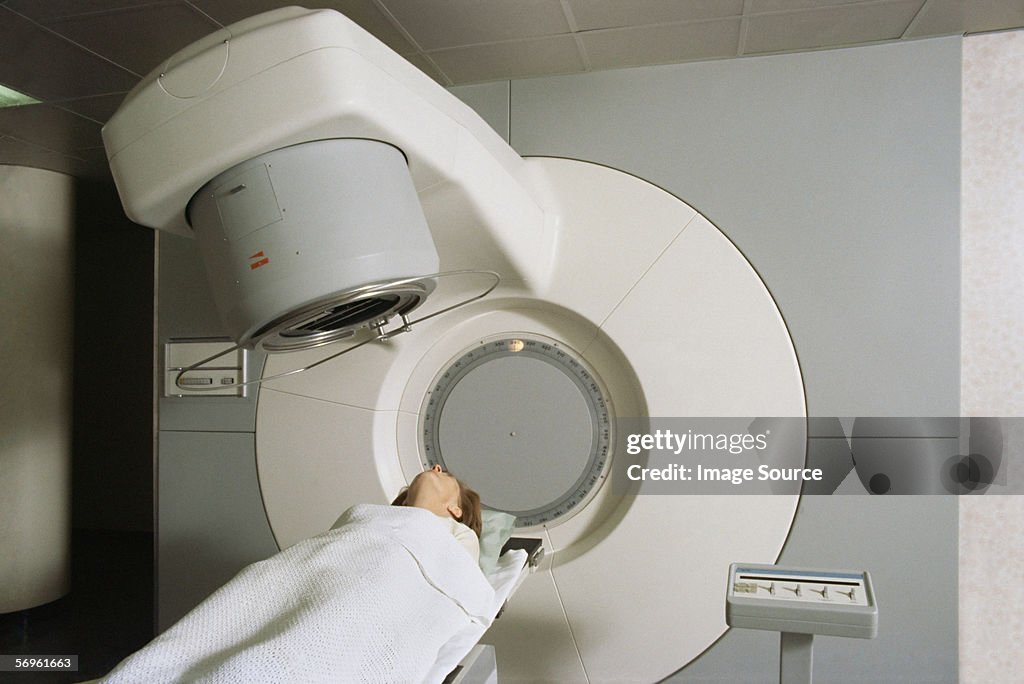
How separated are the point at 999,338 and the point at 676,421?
79 cm

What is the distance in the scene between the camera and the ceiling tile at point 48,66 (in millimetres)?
1732

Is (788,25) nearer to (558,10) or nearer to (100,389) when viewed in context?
(558,10)

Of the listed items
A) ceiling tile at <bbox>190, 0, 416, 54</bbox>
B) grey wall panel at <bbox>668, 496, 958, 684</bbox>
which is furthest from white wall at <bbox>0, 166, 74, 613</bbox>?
grey wall panel at <bbox>668, 496, 958, 684</bbox>

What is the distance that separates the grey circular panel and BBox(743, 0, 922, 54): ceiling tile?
0.90 m

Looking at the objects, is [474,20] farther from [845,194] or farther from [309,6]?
[845,194]

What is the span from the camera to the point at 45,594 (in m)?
2.70

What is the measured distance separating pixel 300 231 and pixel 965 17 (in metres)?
1.58

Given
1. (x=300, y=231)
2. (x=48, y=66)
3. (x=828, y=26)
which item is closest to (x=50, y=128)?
(x=48, y=66)

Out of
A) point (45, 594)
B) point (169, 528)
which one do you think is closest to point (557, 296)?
point (169, 528)

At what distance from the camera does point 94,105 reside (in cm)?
219

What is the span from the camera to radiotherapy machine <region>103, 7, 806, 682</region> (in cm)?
141

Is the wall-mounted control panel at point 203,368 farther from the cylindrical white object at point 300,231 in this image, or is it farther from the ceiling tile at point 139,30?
the cylindrical white object at point 300,231

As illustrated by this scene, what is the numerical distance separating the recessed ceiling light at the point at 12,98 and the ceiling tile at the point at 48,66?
2cm

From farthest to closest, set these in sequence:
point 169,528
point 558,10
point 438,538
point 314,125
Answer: point 169,528 → point 558,10 → point 438,538 → point 314,125
